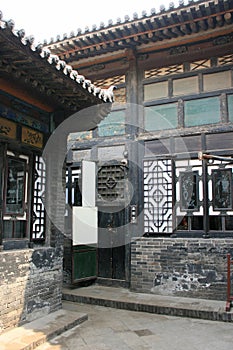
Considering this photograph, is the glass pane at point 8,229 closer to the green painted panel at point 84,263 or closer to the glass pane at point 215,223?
the green painted panel at point 84,263

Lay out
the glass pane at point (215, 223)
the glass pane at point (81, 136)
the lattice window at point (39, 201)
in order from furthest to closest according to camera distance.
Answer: the glass pane at point (81, 136), the glass pane at point (215, 223), the lattice window at point (39, 201)

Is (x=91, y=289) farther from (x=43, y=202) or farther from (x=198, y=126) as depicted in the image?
(x=198, y=126)

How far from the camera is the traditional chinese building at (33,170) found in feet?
17.2

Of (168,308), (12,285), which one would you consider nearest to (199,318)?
(168,308)

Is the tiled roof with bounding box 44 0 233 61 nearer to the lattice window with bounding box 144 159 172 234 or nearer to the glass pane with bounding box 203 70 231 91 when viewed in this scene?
the glass pane with bounding box 203 70 231 91

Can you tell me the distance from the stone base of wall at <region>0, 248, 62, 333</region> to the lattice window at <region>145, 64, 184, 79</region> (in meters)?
5.26

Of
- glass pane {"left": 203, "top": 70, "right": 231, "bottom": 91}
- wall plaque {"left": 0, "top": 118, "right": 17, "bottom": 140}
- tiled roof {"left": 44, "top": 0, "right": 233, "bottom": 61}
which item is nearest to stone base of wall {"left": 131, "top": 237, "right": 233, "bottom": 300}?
glass pane {"left": 203, "top": 70, "right": 231, "bottom": 91}

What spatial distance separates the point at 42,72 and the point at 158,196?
4545 millimetres

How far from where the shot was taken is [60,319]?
5.96 m

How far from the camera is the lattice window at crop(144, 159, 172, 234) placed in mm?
8453

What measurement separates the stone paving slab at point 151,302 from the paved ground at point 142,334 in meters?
0.15

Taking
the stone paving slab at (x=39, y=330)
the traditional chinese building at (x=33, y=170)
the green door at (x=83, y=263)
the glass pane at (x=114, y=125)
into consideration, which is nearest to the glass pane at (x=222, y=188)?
the glass pane at (x=114, y=125)

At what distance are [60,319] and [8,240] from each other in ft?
→ 5.35

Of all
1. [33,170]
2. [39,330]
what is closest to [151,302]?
[39,330]
